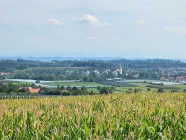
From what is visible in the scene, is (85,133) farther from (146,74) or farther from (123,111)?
(146,74)

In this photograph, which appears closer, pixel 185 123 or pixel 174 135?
pixel 174 135

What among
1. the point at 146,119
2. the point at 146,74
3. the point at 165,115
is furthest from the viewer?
the point at 146,74

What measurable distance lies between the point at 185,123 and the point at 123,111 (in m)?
1.63

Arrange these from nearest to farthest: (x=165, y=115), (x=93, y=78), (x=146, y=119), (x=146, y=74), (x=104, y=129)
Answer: (x=104, y=129), (x=146, y=119), (x=165, y=115), (x=93, y=78), (x=146, y=74)

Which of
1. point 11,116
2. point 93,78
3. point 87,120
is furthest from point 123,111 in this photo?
point 93,78

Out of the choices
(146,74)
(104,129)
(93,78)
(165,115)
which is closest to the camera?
(104,129)

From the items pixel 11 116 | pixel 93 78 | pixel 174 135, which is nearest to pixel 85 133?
pixel 174 135

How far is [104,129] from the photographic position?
607cm

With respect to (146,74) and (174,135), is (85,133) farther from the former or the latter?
(146,74)

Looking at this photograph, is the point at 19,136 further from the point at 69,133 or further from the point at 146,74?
the point at 146,74

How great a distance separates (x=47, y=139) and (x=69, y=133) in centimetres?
46

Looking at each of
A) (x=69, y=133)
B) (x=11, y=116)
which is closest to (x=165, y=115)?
(x=69, y=133)

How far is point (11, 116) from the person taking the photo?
25.4 ft

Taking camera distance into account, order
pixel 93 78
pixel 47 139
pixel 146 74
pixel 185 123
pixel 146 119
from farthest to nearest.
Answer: pixel 146 74 → pixel 93 78 → pixel 146 119 → pixel 185 123 → pixel 47 139
